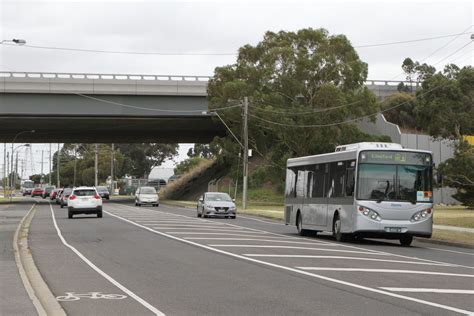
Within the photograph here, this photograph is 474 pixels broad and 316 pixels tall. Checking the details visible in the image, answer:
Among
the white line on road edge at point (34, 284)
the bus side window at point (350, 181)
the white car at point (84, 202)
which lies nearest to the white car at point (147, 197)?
the white car at point (84, 202)

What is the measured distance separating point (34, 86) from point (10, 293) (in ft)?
159

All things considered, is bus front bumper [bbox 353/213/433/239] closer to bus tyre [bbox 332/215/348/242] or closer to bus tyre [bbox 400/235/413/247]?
bus tyre [bbox 400/235/413/247]

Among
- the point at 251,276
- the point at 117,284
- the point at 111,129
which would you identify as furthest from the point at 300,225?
the point at 111,129

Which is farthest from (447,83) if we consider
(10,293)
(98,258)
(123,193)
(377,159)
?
(123,193)

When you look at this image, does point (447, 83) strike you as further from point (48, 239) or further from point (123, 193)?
point (123, 193)

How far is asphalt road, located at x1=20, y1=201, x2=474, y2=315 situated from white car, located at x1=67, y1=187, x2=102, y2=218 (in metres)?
16.1

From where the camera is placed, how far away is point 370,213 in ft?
74.8

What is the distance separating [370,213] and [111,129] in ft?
177

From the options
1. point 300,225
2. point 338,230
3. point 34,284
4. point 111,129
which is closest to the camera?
point 34,284

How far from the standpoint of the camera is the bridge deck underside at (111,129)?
214 feet

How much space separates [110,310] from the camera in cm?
1028

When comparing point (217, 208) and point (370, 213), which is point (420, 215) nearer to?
point (370, 213)

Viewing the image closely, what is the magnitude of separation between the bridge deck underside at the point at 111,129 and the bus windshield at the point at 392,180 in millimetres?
41493

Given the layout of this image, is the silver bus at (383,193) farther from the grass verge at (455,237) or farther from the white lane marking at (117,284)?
the white lane marking at (117,284)
